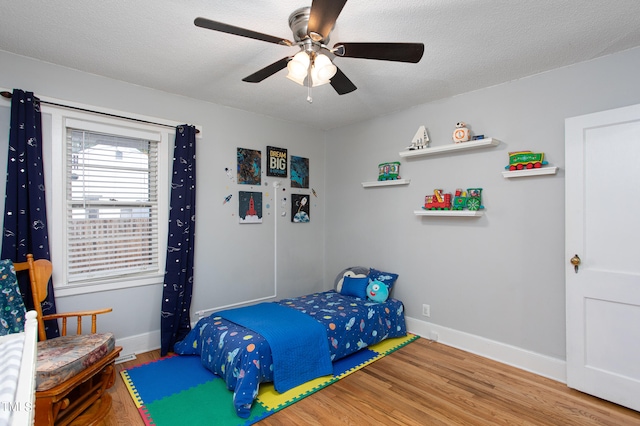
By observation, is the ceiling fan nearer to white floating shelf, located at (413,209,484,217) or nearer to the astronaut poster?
white floating shelf, located at (413,209,484,217)

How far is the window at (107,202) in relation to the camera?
2592 mm

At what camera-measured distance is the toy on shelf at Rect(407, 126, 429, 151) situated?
3320 mm

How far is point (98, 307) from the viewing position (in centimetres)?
276

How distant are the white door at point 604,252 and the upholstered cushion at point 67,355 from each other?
333cm

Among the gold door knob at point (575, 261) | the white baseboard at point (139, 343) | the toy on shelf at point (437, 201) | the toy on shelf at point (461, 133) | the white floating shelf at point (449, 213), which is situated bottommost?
the white baseboard at point (139, 343)

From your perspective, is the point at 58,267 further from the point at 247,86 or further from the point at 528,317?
the point at 528,317

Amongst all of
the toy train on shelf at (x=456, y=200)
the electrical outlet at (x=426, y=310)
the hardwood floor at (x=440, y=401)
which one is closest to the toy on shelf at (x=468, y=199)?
the toy train on shelf at (x=456, y=200)

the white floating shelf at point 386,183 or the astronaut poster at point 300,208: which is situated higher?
the white floating shelf at point 386,183

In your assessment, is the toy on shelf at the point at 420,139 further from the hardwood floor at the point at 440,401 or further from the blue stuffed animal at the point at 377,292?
the hardwood floor at the point at 440,401

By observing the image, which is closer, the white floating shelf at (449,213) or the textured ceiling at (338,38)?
the textured ceiling at (338,38)

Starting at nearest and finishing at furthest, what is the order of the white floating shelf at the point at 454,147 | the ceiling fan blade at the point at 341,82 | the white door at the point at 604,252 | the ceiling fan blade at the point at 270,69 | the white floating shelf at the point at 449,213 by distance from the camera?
the ceiling fan blade at the point at 270,69 → the ceiling fan blade at the point at 341,82 → the white door at the point at 604,252 → the white floating shelf at the point at 454,147 → the white floating shelf at the point at 449,213

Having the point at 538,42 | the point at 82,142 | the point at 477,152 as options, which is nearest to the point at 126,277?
the point at 82,142

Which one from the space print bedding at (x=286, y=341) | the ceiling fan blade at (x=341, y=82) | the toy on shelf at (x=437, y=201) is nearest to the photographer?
the ceiling fan blade at (x=341, y=82)

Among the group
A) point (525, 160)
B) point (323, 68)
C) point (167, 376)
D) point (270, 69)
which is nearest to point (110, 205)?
point (167, 376)
